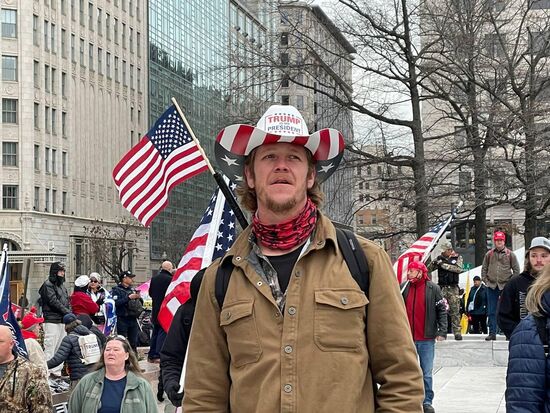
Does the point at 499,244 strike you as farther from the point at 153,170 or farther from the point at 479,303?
the point at 153,170

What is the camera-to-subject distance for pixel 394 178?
2772 cm

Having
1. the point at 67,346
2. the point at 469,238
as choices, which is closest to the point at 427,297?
the point at 67,346

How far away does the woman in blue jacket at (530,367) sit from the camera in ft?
14.4

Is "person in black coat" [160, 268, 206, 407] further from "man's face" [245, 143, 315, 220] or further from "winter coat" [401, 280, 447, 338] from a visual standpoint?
"winter coat" [401, 280, 447, 338]

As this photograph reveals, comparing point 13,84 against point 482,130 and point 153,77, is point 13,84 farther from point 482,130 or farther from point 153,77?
point 482,130

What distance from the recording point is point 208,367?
3373 millimetres

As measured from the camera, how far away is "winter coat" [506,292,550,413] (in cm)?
440

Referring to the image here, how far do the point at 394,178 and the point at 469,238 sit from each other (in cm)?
3437

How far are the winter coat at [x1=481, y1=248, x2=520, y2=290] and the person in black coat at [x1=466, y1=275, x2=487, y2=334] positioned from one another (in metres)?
5.11

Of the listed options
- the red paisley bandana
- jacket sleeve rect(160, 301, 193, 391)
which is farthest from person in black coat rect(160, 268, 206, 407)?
the red paisley bandana

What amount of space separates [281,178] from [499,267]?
13.3m

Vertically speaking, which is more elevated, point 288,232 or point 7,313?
point 288,232

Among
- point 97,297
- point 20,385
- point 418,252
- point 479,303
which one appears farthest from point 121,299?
point 20,385

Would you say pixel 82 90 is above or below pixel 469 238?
above
